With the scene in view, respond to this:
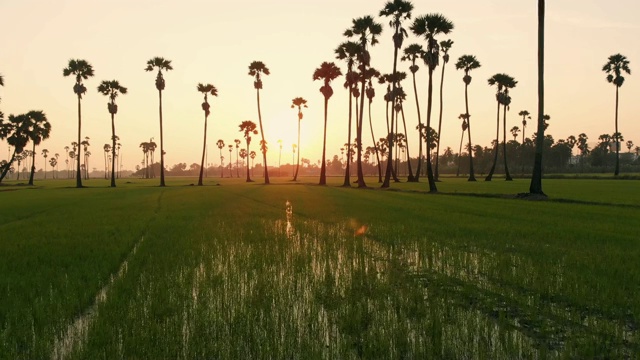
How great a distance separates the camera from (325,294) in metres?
8.22

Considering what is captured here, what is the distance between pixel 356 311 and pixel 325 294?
1.26 m

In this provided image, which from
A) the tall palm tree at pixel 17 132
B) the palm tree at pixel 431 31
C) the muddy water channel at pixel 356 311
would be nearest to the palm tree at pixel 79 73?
the tall palm tree at pixel 17 132

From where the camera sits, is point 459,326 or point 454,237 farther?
point 454,237

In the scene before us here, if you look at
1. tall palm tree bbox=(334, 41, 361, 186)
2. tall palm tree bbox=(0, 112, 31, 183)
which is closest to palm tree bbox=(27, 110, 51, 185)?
tall palm tree bbox=(0, 112, 31, 183)

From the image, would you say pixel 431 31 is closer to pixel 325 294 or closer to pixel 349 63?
pixel 349 63

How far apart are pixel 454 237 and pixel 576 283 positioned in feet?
22.2

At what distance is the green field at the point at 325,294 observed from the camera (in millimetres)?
5613

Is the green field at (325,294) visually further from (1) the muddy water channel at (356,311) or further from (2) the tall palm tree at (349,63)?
(2) the tall palm tree at (349,63)

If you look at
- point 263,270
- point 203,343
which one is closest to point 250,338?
point 203,343

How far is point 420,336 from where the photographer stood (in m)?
5.95

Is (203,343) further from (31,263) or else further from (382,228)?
(382,228)

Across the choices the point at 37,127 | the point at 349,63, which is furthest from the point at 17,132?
the point at 349,63

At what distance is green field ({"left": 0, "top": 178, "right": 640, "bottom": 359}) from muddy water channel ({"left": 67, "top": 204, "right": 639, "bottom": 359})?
3 centimetres

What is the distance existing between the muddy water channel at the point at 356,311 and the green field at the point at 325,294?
32mm
